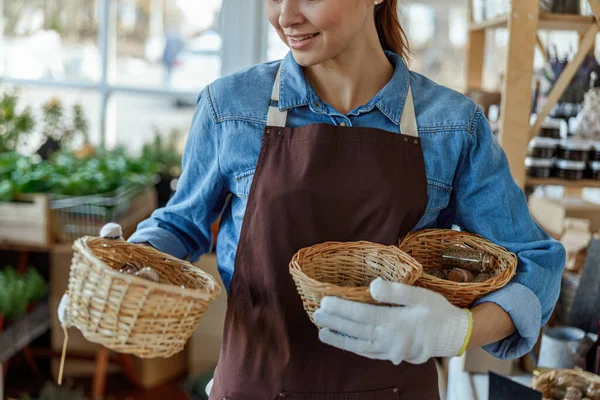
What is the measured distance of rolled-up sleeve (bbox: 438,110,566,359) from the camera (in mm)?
1165

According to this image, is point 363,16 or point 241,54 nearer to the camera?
point 363,16

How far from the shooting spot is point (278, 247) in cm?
119

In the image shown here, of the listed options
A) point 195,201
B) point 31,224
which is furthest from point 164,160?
point 195,201

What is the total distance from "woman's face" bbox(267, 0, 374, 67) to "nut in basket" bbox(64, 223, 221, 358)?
1.37ft

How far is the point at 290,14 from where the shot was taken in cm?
111

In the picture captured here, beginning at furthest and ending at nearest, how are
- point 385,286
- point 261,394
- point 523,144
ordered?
point 523,144, point 261,394, point 385,286

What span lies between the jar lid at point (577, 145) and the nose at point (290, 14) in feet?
4.34

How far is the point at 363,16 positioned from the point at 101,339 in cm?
68

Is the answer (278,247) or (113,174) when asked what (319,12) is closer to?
(278,247)

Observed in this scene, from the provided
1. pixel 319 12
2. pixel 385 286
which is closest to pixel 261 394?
pixel 385 286

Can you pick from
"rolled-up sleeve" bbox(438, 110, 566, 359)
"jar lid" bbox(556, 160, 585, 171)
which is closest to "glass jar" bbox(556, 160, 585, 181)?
"jar lid" bbox(556, 160, 585, 171)

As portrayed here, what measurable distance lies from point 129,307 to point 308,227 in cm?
35

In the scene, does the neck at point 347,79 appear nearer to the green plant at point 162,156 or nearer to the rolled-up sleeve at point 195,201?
the rolled-up sleeve at point 195,201

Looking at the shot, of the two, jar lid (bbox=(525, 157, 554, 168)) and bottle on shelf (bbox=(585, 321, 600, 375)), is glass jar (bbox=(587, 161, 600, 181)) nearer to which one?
jar lid (bbox=(525, 157, 554, 168))
